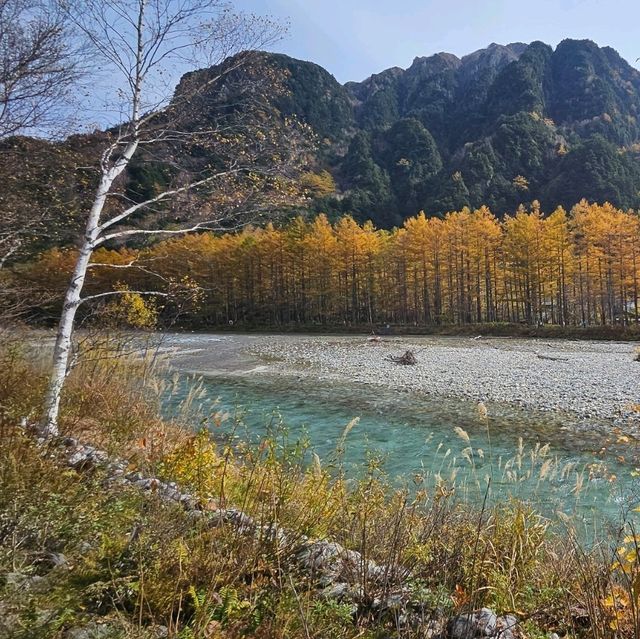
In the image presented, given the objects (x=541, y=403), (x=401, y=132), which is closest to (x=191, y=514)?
(x=541, y=403)

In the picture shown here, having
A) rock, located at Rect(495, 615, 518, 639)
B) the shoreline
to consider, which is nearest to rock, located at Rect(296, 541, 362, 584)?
rock, located at Rect(495, 615, 518, 639)

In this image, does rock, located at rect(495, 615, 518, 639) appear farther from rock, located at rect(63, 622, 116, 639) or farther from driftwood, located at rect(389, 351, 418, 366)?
driftwood, located at rect(389, 351, 418, 366)

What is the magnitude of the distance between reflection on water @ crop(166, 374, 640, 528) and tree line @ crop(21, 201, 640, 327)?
16.8 metres

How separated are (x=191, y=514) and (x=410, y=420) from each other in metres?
7.77

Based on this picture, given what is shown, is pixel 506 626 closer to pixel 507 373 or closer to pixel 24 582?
pixel 24 582

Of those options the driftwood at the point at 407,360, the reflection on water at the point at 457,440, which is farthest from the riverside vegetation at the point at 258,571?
the driftwood at the point at 407,360

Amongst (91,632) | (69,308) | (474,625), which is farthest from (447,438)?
(91,632)

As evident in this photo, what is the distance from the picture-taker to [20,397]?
4.91 metres

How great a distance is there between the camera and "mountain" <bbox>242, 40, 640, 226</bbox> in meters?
80.8

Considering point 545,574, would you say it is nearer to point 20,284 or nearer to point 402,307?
point 20,284

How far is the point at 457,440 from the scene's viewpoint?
335 inches

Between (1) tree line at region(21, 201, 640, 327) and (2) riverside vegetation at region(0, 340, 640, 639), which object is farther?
(1) tree line at region(21, 201, 640, 327)

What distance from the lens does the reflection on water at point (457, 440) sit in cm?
541

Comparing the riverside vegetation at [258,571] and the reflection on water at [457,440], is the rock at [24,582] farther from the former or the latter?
the reflection on water at [457,440]
